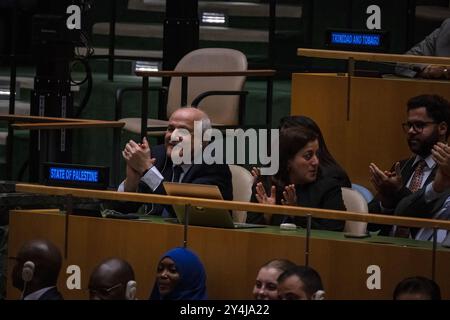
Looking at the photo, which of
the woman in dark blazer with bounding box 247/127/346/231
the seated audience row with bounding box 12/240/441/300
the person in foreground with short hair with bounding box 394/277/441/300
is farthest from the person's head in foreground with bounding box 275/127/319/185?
the person in foreground with short hair with bounding box 394/277/441/300

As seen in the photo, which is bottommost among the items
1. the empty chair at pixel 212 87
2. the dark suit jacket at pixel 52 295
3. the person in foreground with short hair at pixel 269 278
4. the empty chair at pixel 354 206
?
the dark suit jacket at pixel 52 295

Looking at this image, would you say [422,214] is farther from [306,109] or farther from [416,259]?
[306,109]

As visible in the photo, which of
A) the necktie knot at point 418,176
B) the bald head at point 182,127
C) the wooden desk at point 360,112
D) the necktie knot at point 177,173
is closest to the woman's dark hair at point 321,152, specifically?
the necktie knot at point 418,176

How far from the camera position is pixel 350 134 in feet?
30.6

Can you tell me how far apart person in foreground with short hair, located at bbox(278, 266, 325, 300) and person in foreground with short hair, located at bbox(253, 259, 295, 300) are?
4.4 inches

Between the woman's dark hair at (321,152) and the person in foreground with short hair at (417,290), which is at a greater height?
the woman's dark hair at (321,152)

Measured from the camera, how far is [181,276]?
7.16 m

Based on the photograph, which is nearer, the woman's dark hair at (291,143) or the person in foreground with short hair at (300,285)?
the person in foreground with short hair at (300,285)

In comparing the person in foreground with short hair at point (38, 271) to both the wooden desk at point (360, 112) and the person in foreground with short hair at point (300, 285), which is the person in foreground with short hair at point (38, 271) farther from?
the wooden desk at point (360, 112)

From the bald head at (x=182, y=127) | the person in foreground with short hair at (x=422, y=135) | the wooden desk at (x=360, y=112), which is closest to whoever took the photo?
the person in foreground with short hair at (x=422, y=135)

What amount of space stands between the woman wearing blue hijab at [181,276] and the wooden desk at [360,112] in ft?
7.41

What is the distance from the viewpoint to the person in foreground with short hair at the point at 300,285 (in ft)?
22.0

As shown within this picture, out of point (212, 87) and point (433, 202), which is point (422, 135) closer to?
point (433, 202)

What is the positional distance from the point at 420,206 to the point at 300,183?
27.2 inches
